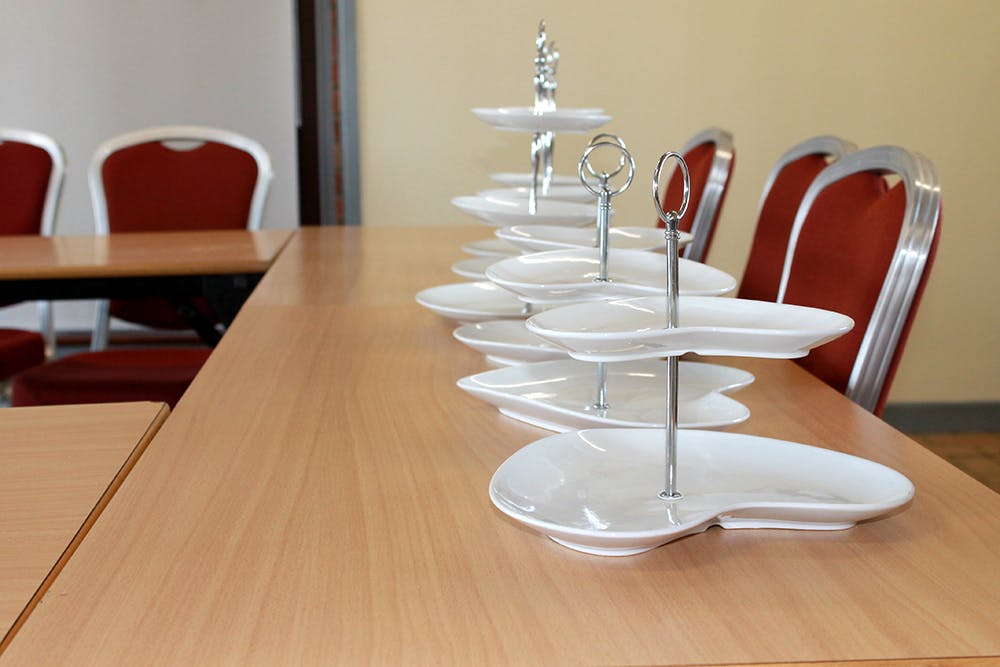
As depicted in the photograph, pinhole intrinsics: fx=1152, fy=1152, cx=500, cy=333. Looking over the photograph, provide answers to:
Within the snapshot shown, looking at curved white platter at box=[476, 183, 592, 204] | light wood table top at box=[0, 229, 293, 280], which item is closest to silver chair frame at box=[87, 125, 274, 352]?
light wood table top at box=[0, 229, 293, 280]

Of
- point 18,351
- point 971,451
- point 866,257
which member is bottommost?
point 971,451

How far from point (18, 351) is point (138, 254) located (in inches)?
25.5

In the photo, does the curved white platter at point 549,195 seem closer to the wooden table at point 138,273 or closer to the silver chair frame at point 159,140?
the wooden table at point 138,273

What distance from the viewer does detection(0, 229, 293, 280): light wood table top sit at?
212cm

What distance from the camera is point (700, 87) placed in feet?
11.6

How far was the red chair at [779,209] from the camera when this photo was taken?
184 centimetres

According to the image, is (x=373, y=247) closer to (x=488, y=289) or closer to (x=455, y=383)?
(x=488, y=289)

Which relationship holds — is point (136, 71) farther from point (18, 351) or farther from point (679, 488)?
point (679, 488)

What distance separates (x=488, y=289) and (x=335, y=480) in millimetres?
744

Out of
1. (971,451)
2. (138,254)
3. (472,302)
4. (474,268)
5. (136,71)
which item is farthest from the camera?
(136,71)

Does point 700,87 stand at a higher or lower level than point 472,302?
higher

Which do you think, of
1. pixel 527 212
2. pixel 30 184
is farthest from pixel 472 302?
pixel 30 184

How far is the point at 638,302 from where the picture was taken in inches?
33.0

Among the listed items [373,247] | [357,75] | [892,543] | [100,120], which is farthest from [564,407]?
A: [100,120]
